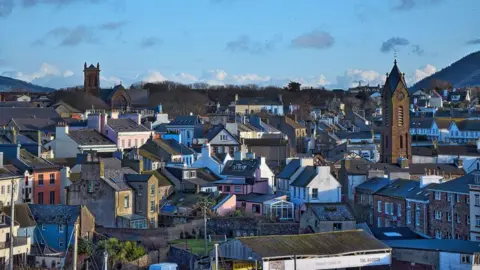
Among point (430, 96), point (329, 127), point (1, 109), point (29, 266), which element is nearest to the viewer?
point (29, 266)

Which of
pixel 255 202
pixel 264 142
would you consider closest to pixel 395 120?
pixel 264 142

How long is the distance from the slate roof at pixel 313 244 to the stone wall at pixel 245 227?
771cm

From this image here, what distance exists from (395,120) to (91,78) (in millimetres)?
80520

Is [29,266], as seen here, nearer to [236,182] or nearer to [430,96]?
[236,182]

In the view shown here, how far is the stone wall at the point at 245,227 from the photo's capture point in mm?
55094

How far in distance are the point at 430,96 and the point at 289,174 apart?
121m

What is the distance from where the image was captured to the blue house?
47.4m

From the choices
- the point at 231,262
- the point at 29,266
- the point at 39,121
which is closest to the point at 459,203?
the point at 231,262

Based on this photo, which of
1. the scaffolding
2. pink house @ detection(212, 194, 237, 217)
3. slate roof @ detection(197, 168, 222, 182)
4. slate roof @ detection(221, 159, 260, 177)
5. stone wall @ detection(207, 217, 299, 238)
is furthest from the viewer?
slate roof @ detection(221, 159, 260, 177)

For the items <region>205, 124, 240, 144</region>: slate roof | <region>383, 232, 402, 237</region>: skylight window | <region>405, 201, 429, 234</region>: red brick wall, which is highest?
<region>205, 124, 240, 144</region>: slate roof

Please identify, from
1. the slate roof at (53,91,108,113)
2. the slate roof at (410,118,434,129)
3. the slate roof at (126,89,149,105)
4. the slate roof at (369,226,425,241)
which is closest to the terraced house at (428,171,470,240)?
the slate roof at (369,226,425,241)

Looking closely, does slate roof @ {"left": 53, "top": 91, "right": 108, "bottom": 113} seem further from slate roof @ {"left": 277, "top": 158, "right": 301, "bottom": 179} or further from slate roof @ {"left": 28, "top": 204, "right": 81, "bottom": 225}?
slate roof @ {"left": 28, "top": 204, "right": 81, "bottom": 225}

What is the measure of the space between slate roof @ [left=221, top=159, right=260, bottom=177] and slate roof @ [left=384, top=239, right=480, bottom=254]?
1952cm

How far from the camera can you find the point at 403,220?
5606 centimetres
